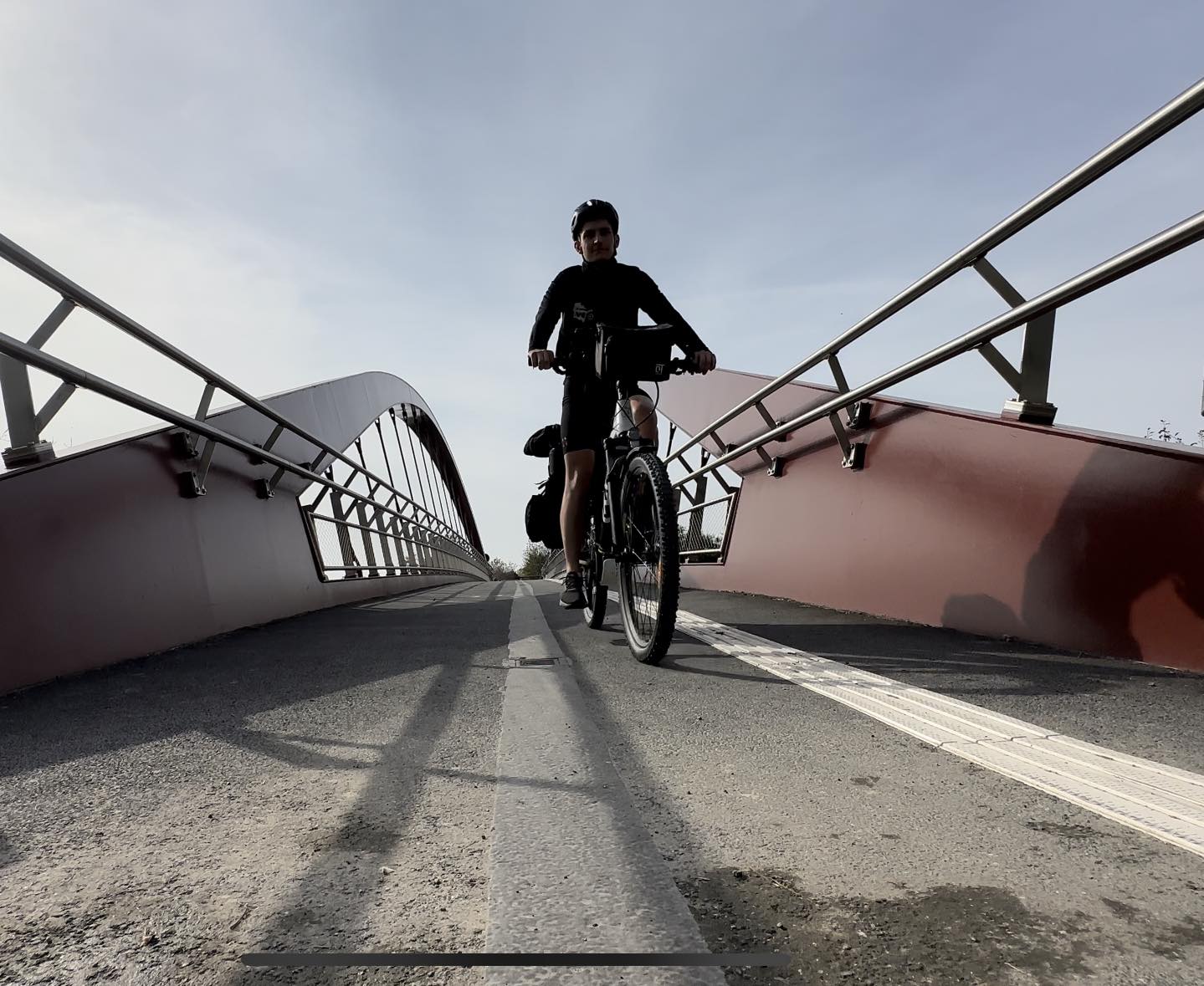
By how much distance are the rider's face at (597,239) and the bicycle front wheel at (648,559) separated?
1283 mm

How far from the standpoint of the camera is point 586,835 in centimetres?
137

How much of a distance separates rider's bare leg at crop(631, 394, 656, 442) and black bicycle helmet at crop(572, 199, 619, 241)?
1086mm

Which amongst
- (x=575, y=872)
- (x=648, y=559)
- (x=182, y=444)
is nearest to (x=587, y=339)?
(x=648, y=559)

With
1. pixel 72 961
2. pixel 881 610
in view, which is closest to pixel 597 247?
pixel 881 610

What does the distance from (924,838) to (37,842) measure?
1529mm

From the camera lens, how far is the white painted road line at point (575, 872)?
98 centimetres

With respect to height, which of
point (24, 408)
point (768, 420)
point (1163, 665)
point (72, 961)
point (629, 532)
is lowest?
point (72, 961)

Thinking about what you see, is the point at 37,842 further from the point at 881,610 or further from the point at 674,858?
the point at 881,610

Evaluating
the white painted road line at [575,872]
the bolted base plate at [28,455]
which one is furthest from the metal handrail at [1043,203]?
the bolted base plate at [28,455]

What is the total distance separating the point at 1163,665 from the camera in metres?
2.71

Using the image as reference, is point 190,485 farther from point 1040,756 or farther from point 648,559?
point 1040,756

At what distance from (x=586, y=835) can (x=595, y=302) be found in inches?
126

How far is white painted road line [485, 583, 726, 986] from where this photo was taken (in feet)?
3.23

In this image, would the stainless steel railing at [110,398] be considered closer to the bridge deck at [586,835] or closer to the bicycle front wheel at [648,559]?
the bridge deck at [586,835]
